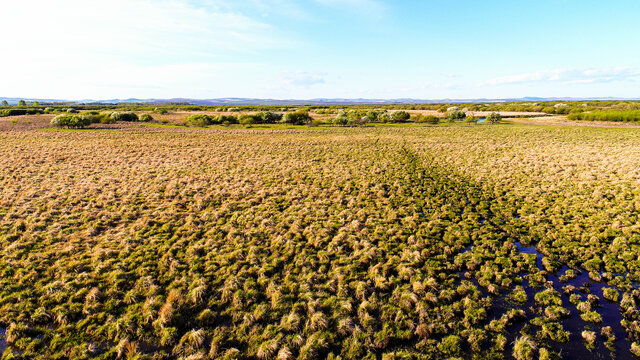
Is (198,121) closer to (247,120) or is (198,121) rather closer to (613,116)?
(247,120)

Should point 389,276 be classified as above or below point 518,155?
below

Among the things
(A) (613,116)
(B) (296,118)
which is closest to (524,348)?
(B) (296,118)

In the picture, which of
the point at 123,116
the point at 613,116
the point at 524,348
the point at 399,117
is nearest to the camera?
the point at 524,348

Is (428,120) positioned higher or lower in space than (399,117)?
lower

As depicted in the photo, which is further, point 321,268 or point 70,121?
point 70,121

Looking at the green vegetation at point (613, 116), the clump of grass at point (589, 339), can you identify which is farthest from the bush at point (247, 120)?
the green vegetation at point (613, 116)

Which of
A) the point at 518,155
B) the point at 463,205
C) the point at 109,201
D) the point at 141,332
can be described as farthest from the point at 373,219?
the point at 518,155

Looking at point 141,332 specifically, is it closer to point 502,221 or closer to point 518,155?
point 502,221

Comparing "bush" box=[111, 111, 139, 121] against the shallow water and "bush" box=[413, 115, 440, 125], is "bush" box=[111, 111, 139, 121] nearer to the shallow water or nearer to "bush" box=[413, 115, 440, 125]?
"bush" box=[413, 115, 440, 125]

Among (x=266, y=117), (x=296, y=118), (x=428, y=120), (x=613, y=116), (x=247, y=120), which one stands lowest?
(x=613, y=116)
